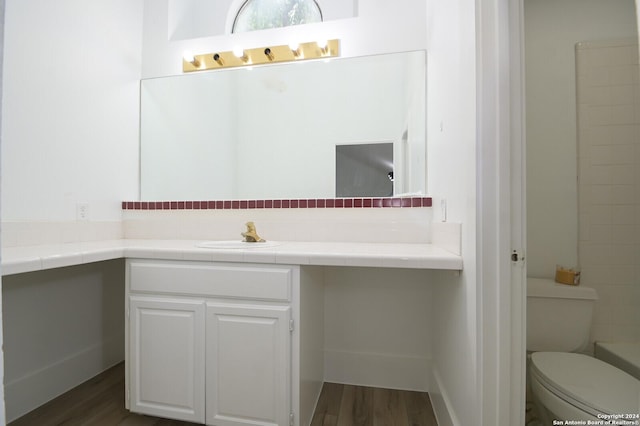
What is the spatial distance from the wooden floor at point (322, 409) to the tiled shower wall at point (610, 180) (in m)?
1.11

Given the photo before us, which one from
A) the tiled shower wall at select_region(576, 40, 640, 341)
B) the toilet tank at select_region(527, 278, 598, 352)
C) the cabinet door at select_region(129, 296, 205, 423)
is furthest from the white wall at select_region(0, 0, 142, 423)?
the tiled shower wall at select_region(576, 40, 640, 341)

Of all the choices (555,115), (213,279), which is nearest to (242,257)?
(213,279)

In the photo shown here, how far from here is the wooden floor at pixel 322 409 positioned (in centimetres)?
140

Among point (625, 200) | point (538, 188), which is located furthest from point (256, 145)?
point (625, 200)

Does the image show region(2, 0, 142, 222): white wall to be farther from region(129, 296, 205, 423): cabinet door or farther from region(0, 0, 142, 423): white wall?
region(129, 296, 205, 423): cabinet door

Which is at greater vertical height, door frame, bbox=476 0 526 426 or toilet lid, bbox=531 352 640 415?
door frame, bbox=476 0 526 426

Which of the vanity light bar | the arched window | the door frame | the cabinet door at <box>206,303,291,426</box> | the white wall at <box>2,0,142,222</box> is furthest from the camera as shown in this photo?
the arched window

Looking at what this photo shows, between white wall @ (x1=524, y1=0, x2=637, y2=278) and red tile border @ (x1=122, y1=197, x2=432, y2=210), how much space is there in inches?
27.6

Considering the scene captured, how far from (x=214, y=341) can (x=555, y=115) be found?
215 cm

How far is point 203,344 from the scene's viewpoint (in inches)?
50.7

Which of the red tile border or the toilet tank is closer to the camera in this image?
the toilet tank

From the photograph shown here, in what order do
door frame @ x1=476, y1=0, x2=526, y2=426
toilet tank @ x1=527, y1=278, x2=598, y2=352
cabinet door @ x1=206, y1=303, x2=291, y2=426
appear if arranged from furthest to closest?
toilet tank @ x1=527, y1=278, x2=598, y2=352 < cabinet door @ x1=206, y1=303, x2=291, y2=426 < door frame @ x1=476, y1=0, x2=526, y2=426

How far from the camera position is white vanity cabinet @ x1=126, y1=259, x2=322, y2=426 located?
1.24 metres

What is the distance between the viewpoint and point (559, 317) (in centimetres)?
155
